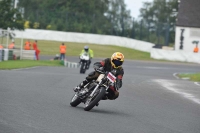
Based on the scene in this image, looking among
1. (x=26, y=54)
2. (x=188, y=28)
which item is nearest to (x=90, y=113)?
(x=26, y=54)

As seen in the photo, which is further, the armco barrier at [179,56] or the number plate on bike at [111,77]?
the armco barrier at [179,56]

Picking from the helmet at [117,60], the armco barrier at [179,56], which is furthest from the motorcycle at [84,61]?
the armco barrier at [179,56]

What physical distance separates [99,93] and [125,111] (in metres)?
1.30

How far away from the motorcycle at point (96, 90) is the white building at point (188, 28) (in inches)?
2174

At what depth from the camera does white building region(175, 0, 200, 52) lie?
2726 inches

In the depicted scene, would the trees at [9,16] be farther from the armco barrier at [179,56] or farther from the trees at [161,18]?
the trees at [161,18]

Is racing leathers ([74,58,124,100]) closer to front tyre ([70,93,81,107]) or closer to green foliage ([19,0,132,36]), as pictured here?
front tyre ([70,93,81,107])

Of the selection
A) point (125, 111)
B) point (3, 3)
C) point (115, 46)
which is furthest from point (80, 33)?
point (125, 111)

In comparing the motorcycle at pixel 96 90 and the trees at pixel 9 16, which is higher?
the trees at pixel 9 16

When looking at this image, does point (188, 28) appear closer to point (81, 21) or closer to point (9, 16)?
point (81, 21)

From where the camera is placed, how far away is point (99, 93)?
43.2 feet

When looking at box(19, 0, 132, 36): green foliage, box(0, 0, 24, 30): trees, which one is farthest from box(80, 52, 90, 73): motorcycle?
box(19, 0, 132, 36): green foliage

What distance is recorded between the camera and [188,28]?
70.0 metres

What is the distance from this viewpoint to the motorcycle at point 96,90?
43.1 ft
